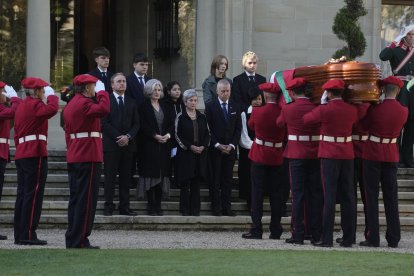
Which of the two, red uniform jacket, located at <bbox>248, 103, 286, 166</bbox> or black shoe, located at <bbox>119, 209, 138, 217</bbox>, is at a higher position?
red uniform jacket, located at <bbox>248, 103, 286, 166</bbox>

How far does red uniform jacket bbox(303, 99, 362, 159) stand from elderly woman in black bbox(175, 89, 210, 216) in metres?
3.05

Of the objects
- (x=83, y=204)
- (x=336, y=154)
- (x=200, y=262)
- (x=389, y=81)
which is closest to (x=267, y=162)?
(x=336, y=154)

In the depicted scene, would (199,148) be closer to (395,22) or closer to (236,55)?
(236,55)

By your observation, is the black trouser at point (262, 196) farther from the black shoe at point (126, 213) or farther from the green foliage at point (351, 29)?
the green foliage at point (351, 29)

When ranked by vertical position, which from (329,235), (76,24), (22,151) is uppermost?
(76,24)

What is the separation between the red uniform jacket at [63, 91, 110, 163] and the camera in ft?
47.0

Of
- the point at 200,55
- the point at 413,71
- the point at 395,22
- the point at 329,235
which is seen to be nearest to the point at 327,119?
the point at 329,235

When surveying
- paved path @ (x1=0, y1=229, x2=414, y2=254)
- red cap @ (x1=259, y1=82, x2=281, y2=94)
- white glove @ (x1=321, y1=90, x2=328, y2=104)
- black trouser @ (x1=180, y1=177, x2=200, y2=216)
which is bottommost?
paved path @ (x1=0, y1=229, x2=414, y2=254)

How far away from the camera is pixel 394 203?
15.3 meters

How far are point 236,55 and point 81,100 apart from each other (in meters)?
7.68

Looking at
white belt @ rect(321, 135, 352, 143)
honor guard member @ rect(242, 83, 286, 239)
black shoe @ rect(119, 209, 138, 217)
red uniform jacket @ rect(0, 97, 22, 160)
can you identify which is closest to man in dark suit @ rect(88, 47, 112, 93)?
black shoe @ rect(119, 209, 138, 217)

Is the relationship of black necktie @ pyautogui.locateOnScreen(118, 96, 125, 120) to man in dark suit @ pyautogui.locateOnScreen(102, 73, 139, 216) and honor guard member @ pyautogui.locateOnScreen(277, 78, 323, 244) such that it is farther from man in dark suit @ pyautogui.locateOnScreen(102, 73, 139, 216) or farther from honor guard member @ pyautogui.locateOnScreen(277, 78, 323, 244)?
honor guard member @ pyautogui.locateOnScreen(277, 78, 323, 244)

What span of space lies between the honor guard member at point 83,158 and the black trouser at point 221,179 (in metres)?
3.40

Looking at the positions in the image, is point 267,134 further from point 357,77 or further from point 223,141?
point 223,141
